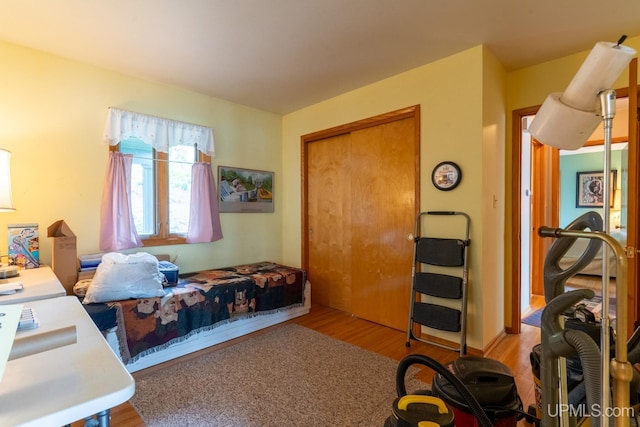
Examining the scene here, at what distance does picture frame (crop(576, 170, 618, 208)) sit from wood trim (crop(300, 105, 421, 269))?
5230 mm

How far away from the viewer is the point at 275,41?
232 centimetres

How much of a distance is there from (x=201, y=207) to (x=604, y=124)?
3170 mm

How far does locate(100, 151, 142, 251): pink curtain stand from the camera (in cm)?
271

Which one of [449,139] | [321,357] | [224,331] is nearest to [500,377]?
[321,357]

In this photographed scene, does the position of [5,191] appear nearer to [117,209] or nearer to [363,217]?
[117,209]

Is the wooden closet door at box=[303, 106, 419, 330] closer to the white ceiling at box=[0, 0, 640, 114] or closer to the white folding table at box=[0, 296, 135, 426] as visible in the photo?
the white ceiling at box=[0, 0, 640, 114]

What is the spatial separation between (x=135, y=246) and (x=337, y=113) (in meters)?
2.46

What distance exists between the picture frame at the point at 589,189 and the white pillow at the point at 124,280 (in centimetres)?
737

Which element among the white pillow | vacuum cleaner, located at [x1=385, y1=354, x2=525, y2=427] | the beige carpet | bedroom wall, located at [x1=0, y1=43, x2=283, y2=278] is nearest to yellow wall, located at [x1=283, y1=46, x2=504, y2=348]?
the beige carpet

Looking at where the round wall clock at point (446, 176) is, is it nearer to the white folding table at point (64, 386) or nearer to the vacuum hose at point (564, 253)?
the vacuum hose at point (564, 253)

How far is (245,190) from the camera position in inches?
149

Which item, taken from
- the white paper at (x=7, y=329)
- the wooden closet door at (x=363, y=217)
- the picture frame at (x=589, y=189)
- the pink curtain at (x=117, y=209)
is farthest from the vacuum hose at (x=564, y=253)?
the picture frame at (x=589, y=189)

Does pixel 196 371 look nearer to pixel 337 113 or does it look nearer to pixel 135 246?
pixel 135 246

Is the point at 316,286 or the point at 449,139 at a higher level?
the point at 449,139
